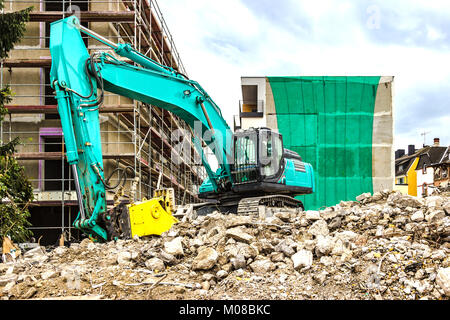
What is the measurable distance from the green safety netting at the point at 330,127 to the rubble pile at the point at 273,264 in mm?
16475

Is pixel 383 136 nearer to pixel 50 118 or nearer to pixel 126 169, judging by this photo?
pixel 50 118

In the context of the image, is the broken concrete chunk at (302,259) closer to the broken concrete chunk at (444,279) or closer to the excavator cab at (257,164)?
the broken concrete chunk at (444,279)

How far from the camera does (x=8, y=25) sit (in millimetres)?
12234

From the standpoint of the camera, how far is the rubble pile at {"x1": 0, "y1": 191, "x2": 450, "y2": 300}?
4.95 metres

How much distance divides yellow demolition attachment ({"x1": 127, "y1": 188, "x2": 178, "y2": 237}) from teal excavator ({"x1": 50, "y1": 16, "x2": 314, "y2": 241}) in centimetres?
2

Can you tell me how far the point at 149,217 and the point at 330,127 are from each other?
17.5 meters

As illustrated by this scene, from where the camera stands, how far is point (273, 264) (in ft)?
18.3

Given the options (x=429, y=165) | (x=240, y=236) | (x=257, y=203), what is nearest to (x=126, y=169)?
(x=257, y=203)

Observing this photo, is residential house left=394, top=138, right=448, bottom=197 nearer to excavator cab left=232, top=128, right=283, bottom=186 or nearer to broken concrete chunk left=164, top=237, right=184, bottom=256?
excavator cab left=232, top=128, right=283, bottom=186

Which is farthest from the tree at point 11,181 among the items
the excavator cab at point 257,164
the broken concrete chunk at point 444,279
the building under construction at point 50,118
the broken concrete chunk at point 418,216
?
the broken concrete chunk at point 444,279

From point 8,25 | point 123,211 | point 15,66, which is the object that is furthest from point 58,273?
point 15,66

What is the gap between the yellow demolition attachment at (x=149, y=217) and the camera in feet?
26.1

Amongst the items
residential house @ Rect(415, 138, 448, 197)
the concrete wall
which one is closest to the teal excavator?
the concrete wall

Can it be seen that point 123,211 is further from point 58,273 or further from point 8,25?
point 8,25
